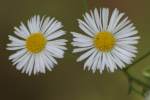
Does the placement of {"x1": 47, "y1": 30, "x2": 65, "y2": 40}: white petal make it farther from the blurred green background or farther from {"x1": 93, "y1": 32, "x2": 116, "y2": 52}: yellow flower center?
the blurred green background

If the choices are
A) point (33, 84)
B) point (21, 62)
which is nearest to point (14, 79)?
point (33, 84)

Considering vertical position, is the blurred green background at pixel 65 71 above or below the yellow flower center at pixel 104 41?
above

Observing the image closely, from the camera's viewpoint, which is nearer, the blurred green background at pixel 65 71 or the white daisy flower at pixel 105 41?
the white daisy flower at pixel 105 41

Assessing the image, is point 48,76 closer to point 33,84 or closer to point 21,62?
point 33,84

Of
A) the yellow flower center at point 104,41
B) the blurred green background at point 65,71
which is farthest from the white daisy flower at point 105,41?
the blurred green background at point 65,71

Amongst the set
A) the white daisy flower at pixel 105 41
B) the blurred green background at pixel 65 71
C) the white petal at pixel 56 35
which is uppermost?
the blurred green background at pixel 65 71

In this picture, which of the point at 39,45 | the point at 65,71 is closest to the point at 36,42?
the point at 39,45

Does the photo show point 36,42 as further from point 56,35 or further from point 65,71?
point 65,71

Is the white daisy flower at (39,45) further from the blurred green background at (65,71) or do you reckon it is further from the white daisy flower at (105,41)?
the blurred green background at (65,71)
